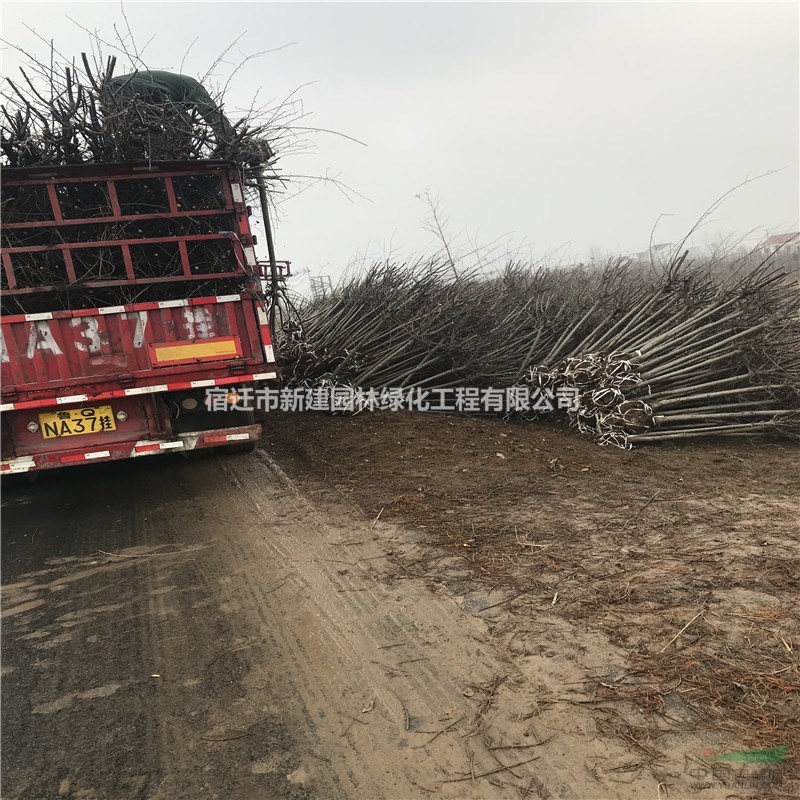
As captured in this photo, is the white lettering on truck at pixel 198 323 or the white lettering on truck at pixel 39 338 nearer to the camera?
the white lettering on truck at pixel 39 338

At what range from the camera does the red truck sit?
424 cm

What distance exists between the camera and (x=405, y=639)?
105 inches

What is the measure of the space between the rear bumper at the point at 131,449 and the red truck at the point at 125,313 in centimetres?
1

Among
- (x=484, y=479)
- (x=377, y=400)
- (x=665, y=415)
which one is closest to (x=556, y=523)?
(x=484, y=479)

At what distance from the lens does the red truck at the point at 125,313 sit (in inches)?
167

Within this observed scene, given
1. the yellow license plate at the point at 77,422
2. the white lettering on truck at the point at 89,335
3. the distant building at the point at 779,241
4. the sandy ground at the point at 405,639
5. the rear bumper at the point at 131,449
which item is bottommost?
the sandy ground at the point at 405,639

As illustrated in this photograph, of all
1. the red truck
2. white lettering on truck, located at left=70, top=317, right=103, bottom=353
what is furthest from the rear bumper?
white lettering on truck, located at left=70, top=317, right=103, bottom=353

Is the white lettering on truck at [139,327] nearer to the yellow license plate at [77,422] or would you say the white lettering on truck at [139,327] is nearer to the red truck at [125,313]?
the red truck at [125,313]

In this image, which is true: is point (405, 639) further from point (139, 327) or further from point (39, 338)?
point (39, 338)

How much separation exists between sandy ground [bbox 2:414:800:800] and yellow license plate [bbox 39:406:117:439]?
70 centimetres

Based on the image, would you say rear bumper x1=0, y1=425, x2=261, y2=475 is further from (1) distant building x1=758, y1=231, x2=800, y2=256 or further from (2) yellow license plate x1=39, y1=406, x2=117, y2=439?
(1) distant building x1=758, y1=231, x2=800, y2=256

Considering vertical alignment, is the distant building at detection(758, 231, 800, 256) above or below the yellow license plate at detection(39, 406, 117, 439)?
above

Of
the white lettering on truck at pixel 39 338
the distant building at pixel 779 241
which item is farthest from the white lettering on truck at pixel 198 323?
the distant building at pixel 779 241

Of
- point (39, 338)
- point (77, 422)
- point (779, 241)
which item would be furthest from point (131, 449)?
point (779, 241)
